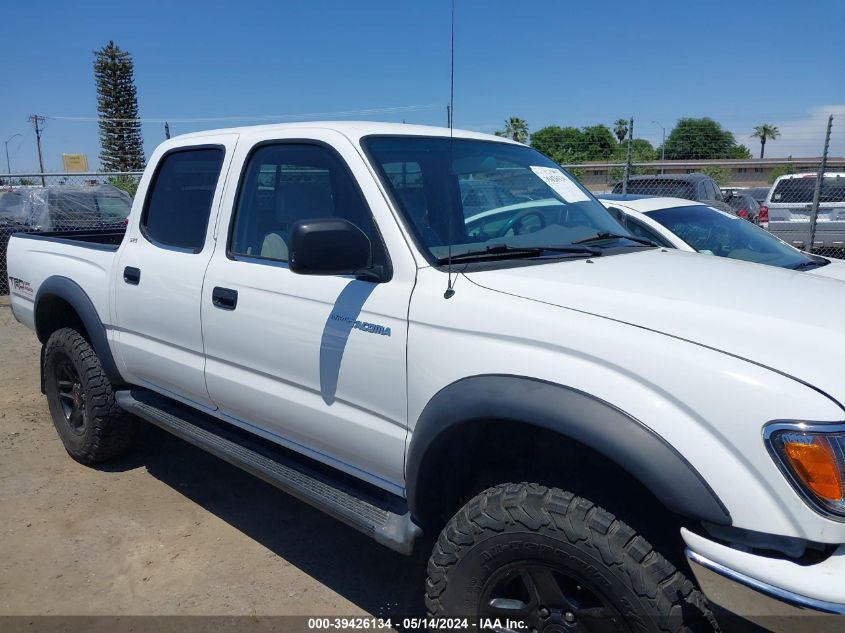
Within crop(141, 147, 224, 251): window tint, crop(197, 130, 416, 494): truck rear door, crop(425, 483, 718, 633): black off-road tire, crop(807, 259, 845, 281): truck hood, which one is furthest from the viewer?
crop(807, 259, 845, 281): truck hood

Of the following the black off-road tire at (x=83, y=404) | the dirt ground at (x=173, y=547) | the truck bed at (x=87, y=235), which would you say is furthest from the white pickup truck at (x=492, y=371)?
the truck bed at (x=87, y=235)

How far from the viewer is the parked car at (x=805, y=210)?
1128 centimetres

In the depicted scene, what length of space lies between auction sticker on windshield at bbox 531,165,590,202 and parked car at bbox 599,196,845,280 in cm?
258

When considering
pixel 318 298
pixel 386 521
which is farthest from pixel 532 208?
pixel 386 521

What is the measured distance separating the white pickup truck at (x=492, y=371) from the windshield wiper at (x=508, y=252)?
0.03 ft

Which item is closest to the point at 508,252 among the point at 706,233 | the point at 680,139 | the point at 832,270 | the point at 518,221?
the point at 518,221

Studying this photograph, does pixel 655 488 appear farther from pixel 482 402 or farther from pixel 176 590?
pixel 176 590

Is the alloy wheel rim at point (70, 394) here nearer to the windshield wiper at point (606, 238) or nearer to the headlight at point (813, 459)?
the windshield wiper at point (606, 238)

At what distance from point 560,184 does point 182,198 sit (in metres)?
1.97

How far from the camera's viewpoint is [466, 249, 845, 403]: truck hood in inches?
70.5

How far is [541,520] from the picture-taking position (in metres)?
2.02

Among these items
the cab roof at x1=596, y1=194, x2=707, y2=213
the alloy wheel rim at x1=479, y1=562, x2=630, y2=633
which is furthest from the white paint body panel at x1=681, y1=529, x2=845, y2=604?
the cab roof at x1=596, y1=194, x2=707, y2=213

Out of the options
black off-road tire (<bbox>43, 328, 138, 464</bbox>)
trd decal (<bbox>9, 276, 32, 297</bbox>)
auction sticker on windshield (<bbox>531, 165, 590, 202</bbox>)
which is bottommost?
black off-road tire (<bbox>43, 328, 138, 464</bbox>)

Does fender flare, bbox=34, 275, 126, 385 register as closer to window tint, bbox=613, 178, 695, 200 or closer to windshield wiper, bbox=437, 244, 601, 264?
windshield wiper, bbox=437, 244, 601, 264
